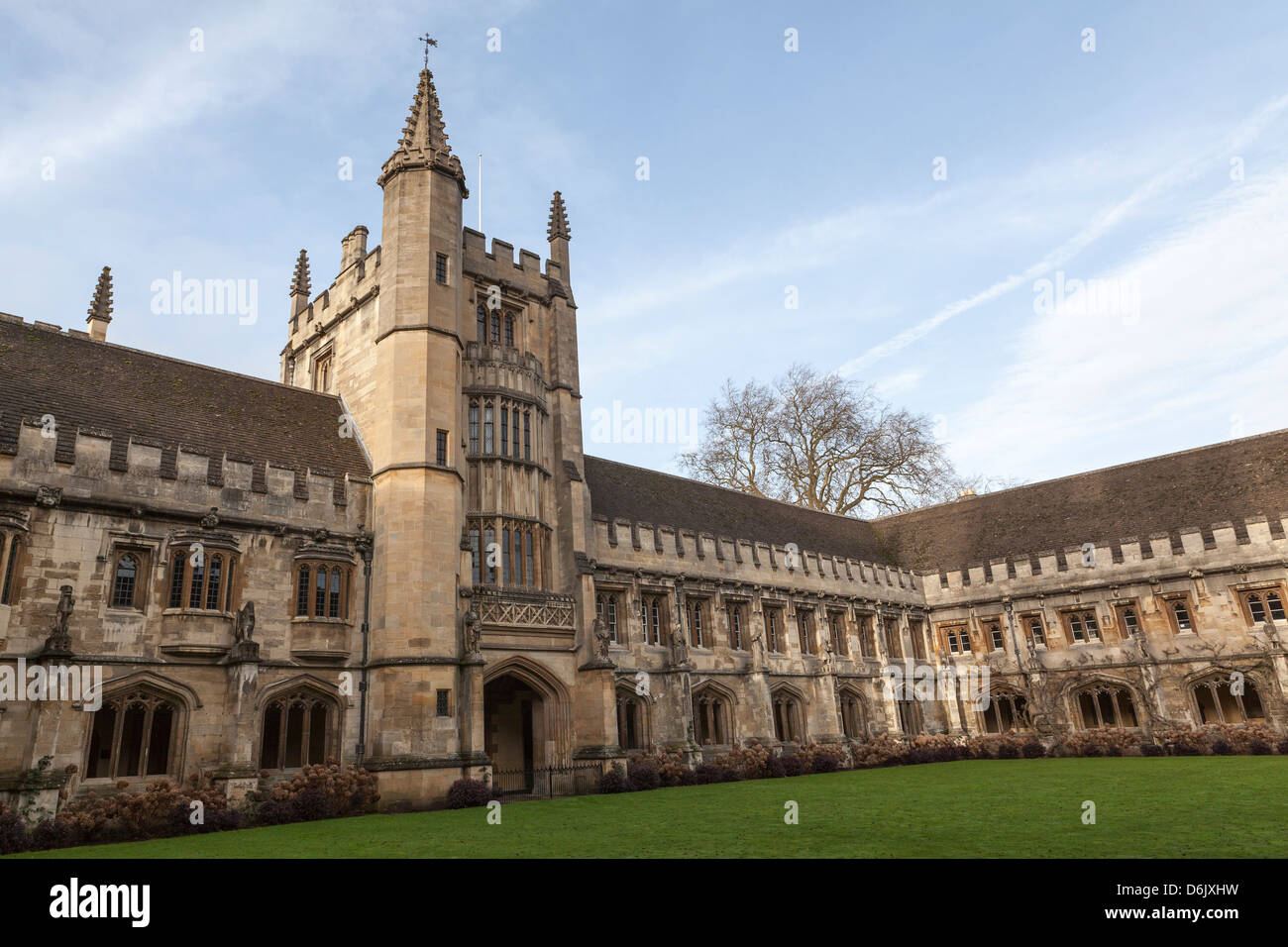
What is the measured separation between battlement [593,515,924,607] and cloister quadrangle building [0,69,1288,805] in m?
0.12

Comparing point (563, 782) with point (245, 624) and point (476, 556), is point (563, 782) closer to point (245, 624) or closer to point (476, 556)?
point (476, 556)

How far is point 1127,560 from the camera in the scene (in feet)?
100

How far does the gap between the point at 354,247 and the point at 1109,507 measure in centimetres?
3034

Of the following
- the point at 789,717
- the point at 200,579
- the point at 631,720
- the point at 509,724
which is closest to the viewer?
the point at 200,579

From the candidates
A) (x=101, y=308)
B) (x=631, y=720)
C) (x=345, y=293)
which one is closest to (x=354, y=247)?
(x=345, y=293)

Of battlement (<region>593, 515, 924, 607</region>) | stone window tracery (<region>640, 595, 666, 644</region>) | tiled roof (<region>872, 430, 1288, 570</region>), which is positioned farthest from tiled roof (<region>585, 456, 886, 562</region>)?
tiled roof (<region>872, 430, 1288, 570</region>)

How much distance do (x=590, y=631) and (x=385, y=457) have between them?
7.08m

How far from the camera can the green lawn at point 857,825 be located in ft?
27.7

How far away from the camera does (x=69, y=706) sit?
14.9 m

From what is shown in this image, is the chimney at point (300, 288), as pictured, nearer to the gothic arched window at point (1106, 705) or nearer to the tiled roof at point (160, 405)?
the tiled roof at point (160, 405)

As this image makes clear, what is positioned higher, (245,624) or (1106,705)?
(245,624)

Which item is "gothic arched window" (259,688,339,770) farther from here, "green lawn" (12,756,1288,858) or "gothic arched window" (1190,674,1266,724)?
"gothic arched window" (1190,674,1266,724)
